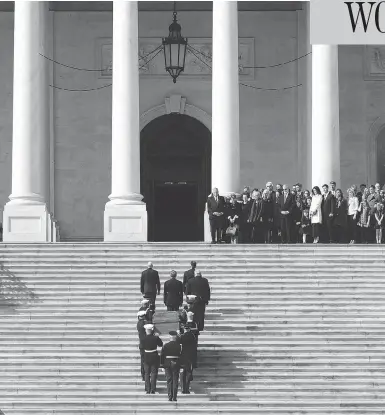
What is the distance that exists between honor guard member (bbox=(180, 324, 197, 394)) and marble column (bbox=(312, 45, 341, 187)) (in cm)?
1681

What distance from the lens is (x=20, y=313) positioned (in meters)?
46.6

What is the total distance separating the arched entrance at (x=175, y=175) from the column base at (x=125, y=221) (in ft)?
31.4

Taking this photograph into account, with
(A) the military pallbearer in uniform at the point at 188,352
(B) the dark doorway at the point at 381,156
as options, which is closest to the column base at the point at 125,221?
(A) the military pallbearer in uniform at the point at 188,352

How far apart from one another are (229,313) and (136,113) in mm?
12591

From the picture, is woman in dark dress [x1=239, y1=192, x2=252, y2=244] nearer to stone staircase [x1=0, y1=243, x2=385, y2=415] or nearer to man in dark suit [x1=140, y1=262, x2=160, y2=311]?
stone staircase [x1=0, y1=243, x2=385, y2=415]

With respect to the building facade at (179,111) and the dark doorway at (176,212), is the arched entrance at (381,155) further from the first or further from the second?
the dark doorway at (176,212)

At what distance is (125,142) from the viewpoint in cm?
5600

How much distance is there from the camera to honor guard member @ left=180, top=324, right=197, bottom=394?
40688 millimetres

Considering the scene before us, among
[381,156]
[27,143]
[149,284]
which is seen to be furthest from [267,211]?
[381,156]

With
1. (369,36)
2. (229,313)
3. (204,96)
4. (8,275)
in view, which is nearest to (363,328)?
(229,313)

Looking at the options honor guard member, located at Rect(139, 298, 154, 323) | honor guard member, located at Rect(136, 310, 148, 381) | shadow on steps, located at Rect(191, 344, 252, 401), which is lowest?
shadow on steps, located at Rect(191, 344, 252, 401)

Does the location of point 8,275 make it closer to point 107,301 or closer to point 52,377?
point 107,301

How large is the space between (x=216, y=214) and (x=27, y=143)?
8.36 metres

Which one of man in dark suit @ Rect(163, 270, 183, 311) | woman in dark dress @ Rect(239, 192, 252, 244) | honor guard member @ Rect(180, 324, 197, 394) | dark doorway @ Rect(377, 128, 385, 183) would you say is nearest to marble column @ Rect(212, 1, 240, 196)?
woman in dark dress @ Rect(239, 192, 252, 244)
